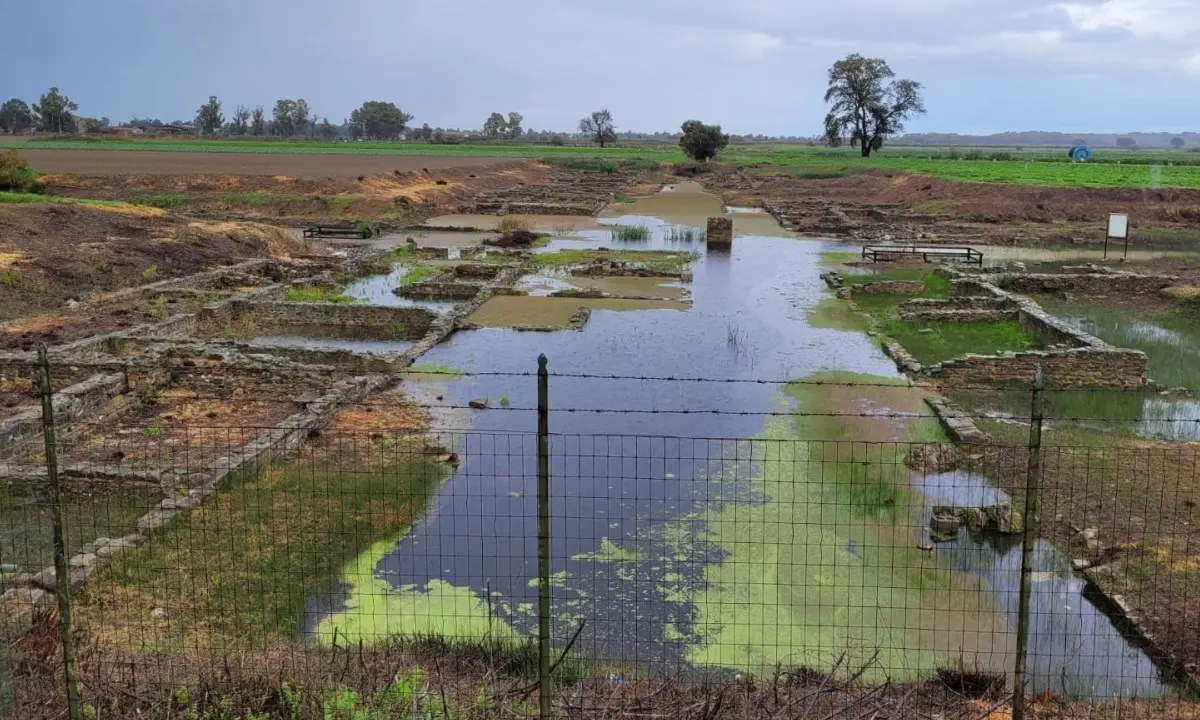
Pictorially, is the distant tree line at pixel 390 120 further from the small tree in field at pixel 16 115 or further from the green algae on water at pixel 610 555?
the green algae on water at pixel 610 555

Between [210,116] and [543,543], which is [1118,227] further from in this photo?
[210,116]

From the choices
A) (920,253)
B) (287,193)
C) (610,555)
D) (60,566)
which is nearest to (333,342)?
(610,555)

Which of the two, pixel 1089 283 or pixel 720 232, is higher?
pixel 720 232

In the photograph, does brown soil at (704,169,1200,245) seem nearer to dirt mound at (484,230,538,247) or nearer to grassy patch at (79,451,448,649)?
dirt mound at (484,230,538,247)

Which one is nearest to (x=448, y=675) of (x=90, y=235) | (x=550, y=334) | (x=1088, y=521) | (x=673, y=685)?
(x=673, y=685)

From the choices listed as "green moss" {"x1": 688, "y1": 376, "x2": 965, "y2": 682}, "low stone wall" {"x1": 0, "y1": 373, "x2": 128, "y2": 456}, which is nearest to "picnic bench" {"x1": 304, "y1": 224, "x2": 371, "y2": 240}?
"low stone wall" {"x1": 0, "y1": 373, "x2": 128, "y2": 456}

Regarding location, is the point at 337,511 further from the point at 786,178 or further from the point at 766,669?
the point at 786,178

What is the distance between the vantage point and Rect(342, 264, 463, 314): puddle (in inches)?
927

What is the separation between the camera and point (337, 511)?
10430mm

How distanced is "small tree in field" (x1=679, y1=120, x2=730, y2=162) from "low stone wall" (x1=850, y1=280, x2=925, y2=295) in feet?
231

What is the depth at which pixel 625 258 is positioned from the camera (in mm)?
31562

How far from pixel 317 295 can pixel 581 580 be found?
17063 mm

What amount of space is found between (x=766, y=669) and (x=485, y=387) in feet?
29.8

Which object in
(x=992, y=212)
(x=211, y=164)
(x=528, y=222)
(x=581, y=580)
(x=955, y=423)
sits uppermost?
(x=211, y=164)
